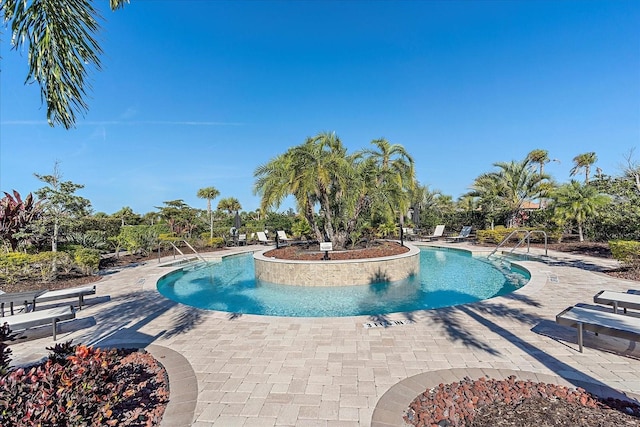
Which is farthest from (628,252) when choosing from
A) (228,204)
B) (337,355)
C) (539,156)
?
→ (228,204)

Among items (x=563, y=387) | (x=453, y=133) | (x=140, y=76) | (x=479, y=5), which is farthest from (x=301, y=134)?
(x=453, y=133)

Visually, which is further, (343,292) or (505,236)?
(505,236)

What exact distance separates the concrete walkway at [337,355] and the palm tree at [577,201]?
32.3ft

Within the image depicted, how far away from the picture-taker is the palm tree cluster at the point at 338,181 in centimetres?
1099

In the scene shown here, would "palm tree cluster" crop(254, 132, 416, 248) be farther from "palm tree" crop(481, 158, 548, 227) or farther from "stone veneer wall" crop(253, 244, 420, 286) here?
"palm tree" crop(481, 158, 548, 227)

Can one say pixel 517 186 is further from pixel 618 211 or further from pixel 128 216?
pixel 128 216

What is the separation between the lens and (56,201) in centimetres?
1096

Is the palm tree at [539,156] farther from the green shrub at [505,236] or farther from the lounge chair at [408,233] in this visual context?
the lounge chair at [408,233]

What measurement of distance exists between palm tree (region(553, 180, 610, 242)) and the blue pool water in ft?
18.2

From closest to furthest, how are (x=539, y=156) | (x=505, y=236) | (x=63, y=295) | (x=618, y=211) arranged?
(x=63, y=295) < (x=618, y=211) < (x=505, y=236) < (x=539, y=156)

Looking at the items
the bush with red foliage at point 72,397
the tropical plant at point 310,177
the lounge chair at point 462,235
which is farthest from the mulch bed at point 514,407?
the lounge chair at point 462,235

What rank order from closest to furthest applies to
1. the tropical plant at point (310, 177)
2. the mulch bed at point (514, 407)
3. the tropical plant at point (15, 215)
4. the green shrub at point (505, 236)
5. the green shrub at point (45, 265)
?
the mulch bed at point (514, 407) < the green shrub at point (45, 265) < the tropical plant at point (15, 215) < the tropical plant at point (310, 177) < the green shrub at point (505, 236)

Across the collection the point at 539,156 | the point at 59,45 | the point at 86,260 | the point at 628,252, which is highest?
the point at 539,156

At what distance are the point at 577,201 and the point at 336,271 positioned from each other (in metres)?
12.5
